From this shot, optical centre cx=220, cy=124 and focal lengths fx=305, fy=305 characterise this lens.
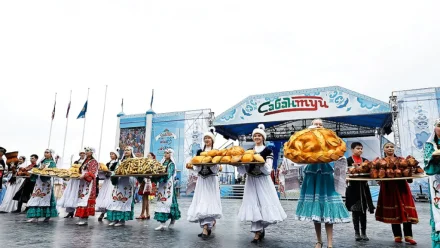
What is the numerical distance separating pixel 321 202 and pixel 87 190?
16.9 feet

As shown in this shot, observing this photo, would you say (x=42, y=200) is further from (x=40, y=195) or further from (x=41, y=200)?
(x=40, y=195)

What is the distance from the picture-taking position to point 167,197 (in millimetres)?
6113

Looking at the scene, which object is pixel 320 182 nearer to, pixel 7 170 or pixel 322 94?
pixel 7 170

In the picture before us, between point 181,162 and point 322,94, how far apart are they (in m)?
9.92

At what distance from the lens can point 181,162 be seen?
802 inches

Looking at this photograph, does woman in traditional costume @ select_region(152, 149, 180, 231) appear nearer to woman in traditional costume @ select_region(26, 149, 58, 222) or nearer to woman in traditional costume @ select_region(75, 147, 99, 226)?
woman in traditional costume @ select_region(75, 147, 99, 226)

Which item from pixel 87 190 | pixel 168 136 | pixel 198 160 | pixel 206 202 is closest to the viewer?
pixel 198 160

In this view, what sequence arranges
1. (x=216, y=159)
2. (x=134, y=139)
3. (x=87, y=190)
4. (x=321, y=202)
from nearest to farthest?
1. (x=321, y=202)
2. (x=216, y=159)
3. (x=87, y=190)
4. (x=134, y=139)

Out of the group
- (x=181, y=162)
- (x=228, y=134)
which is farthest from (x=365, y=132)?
(x=181, y=162)

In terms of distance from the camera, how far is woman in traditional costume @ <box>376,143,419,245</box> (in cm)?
450

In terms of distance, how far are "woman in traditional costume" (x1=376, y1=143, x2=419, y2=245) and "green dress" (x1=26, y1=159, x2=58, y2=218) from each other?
22.3 feet

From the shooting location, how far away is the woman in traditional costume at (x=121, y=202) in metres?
6.39

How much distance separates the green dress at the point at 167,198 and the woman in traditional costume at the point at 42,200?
2.80 m


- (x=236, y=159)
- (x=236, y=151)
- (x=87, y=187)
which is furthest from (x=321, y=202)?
(x=87, y=187)
